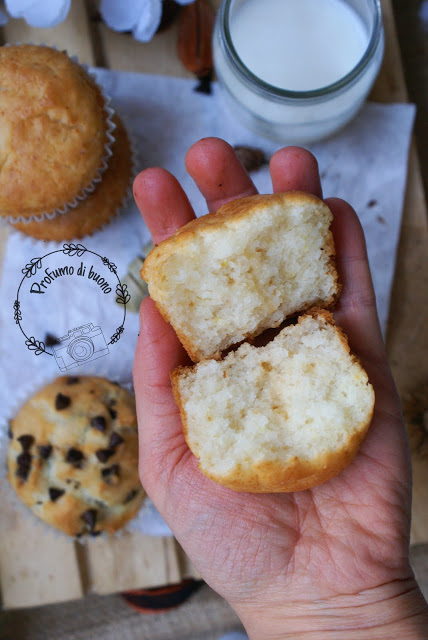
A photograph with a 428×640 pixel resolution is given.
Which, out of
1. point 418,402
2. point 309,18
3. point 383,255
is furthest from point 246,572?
point 309,18

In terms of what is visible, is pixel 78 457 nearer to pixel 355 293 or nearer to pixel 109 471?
pixel 109 471

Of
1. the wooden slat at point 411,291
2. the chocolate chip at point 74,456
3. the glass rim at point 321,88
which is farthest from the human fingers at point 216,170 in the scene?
the chocolate chip at point 74,456

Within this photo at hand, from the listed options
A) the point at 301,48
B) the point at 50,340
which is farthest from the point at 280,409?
the point at 301,48

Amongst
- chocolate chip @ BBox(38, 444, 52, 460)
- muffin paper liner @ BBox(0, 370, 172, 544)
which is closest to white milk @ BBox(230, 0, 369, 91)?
muffin paper liner @ BBox(0, 370, 172, 544)

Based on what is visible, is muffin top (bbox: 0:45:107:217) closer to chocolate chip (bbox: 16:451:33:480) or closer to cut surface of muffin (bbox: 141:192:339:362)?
cut surface of muffin (bbox: 141:192:339:362)

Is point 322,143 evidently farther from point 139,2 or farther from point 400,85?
point 139,2

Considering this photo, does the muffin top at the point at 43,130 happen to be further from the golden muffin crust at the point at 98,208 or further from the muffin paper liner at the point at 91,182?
the golden muffin crust at the point at 98,208
